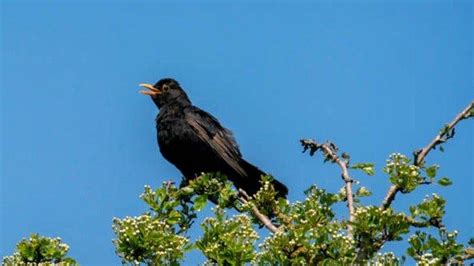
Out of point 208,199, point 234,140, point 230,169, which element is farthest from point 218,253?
point 234,140

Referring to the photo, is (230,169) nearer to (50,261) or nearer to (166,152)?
(166,152)

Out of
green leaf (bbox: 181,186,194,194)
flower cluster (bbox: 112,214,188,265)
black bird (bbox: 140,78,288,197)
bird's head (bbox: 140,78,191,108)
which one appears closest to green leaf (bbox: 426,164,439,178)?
flower cluster (bbox: 112,214,188,265)

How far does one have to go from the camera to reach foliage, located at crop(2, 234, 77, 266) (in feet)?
22.4

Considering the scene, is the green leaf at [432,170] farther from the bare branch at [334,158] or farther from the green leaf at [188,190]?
the green leaf at [188,190]

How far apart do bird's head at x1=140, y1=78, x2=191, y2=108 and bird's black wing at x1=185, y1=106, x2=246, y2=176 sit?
46 cm

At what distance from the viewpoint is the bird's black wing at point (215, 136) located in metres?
10.7

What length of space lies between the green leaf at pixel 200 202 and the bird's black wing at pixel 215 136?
84.2 inches

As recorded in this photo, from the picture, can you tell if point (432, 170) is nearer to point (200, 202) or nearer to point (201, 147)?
point (200, 202)

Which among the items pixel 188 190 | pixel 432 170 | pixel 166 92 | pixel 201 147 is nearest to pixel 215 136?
pixel 201 147

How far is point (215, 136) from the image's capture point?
434 inches

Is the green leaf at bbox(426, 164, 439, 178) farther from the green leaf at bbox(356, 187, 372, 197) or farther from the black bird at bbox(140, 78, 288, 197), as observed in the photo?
the black bird at bbox(140, 78, 288, 197)

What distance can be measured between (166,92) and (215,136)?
1251mm

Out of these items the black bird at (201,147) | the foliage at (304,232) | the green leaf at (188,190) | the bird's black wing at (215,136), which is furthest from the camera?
the bird's black wing at (215,136)

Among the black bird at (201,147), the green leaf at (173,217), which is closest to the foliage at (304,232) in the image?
the green leaf at (173,217)
